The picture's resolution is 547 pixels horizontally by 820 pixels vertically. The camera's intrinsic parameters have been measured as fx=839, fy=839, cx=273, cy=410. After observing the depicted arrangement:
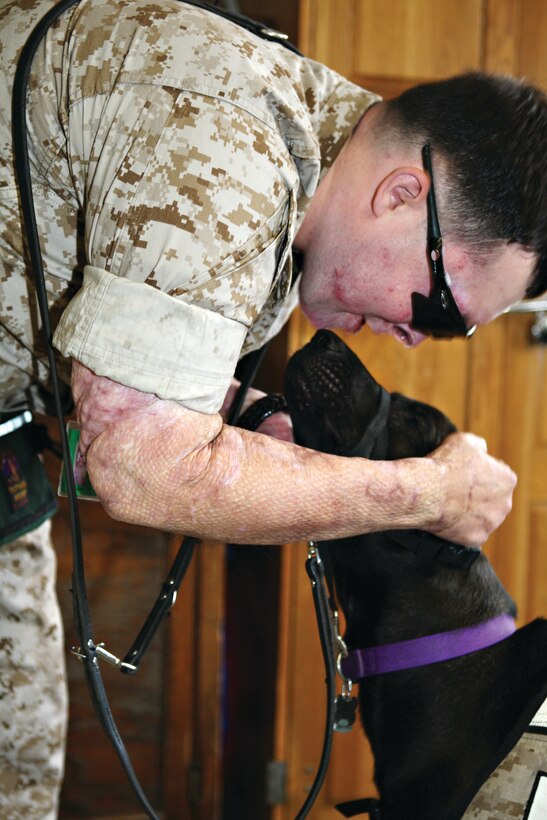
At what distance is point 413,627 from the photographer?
1.04 m

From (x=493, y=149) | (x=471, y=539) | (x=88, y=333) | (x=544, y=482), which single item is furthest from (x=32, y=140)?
(x=544, y=482)

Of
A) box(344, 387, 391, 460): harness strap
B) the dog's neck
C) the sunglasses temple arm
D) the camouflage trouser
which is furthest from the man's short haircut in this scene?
the camouflage trouser

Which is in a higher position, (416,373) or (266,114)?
(266,114)

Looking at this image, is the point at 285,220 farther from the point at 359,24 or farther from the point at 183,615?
the point at 183,615

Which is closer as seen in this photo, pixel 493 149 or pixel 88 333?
pixel 88 333

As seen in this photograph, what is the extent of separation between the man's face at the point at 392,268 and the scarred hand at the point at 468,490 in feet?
0.56

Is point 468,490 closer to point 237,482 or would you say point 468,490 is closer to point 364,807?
point 237,482

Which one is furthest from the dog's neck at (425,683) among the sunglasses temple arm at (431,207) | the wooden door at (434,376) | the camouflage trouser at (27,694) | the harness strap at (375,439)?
the wooden door at (434,376)

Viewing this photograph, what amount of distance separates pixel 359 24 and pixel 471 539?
123 centimetres

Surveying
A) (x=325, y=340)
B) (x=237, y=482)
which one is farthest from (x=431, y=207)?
(x=237, y=482)

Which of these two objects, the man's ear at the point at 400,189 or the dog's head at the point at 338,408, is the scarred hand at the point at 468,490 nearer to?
the dog's head at the point at 338,408

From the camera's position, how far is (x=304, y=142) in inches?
33.6

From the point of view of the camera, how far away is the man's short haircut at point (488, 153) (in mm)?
895

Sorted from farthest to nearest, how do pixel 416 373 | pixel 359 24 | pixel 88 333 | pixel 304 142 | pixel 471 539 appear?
pixel 416 373 → pixel 359 24 → pixel 471 539 → pixel 304 142 → pixel 88 333
